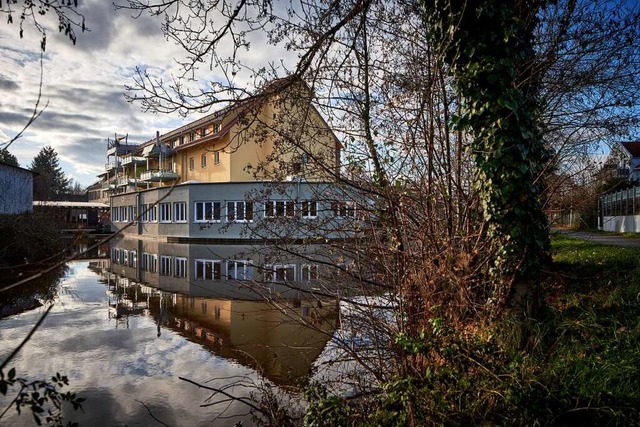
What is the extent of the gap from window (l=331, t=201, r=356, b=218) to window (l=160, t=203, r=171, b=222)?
2882cm

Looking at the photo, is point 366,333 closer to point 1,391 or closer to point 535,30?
point 1,391

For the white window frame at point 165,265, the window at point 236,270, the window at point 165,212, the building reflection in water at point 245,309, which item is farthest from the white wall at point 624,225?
the window at point 165,212

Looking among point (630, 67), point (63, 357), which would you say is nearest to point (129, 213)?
point (63, 357)

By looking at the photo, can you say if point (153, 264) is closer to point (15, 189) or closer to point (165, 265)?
point (165, 265)

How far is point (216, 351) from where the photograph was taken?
6246 millimetres

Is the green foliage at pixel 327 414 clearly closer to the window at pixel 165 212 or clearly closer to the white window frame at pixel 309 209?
the white window frame at pixel 309 209

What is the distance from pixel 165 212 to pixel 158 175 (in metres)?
8.75

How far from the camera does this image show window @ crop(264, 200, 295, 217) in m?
5.84

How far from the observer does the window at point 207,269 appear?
13.7 metres

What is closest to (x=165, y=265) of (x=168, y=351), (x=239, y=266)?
(x=239, y=266)

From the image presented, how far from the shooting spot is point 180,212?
3108 centimetres

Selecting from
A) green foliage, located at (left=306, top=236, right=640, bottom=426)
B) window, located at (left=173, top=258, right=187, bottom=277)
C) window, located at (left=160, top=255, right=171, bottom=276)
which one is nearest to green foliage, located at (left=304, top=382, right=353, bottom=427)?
green foliage, located at (left=306, top=236, right=640, bottom=426)

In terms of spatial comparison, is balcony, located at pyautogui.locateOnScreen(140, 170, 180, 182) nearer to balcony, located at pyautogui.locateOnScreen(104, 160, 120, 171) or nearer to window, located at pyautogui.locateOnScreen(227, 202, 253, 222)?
balcony, located at pyautogui.locateOnScreen(104, 160, 120, 171)

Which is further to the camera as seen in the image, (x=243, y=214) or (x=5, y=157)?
(x=5, y=157)
